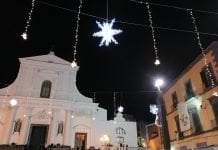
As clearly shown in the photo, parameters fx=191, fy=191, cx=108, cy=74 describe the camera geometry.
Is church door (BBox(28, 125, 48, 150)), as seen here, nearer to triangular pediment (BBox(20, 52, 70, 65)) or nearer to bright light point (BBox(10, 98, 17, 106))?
bright light point (BBox(10, 98, 17, 106))

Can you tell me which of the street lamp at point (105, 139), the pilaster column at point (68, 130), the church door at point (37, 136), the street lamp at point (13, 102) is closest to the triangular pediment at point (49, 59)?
the street lamp at point (13, 102)

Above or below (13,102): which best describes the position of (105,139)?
below

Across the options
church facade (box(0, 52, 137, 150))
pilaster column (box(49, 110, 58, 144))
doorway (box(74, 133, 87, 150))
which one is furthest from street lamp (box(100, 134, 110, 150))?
pilaster column (box(49, 110, 58, 144))

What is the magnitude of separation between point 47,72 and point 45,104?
12.7ft

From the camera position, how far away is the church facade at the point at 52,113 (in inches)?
663

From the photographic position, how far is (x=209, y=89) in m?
14.0

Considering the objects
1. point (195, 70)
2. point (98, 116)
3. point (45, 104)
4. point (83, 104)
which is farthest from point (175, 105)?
point (45, 104)

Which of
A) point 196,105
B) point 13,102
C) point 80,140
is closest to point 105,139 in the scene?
point 80,140

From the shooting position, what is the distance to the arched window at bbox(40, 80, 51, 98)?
766 inches

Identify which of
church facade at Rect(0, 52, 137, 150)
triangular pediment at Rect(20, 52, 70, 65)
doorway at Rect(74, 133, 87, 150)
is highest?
triangular pediment at Rect(20, 52, 70, 65)

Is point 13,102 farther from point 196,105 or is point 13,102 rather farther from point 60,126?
point 196,105

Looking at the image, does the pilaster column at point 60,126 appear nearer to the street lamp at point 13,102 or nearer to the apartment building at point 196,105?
the street lamp at point 13,102

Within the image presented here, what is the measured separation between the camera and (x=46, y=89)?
782 inches

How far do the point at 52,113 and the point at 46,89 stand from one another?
3006 mm
